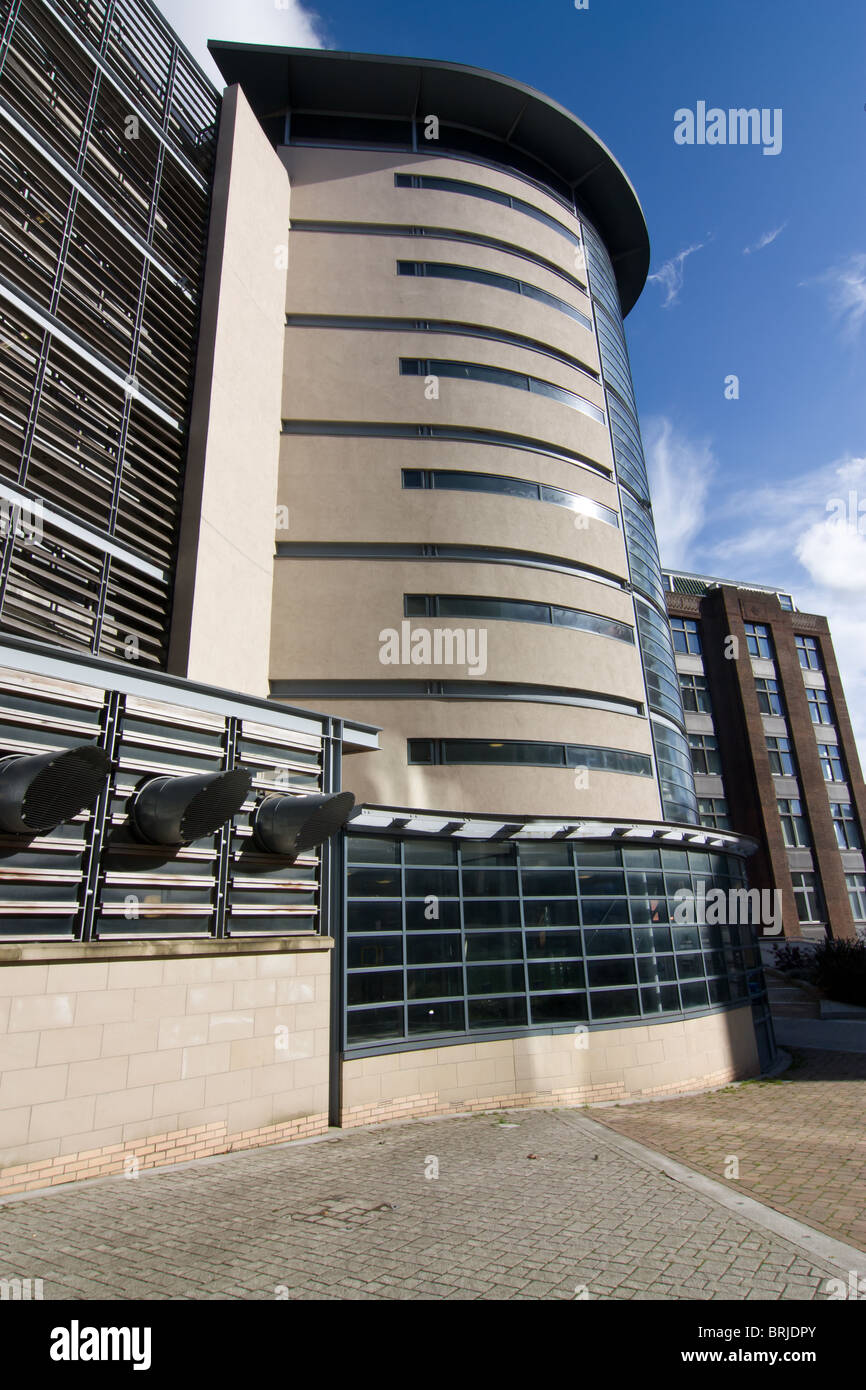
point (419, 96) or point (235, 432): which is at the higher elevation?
point (419, 96)

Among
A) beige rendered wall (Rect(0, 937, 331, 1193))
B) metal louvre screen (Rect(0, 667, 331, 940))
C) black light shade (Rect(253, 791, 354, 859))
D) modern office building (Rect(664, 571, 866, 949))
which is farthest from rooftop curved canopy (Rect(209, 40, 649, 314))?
beige rendered wall (Rect(0, 937, 331, 1193))

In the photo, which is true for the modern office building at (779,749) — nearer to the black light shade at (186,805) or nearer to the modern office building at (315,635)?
the modern office building at (315,635)

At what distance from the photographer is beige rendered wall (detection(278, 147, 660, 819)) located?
17.2m

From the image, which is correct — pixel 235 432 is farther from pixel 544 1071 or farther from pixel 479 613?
pixel 544 1071

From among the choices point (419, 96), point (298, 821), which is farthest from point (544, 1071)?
point (419, 96)

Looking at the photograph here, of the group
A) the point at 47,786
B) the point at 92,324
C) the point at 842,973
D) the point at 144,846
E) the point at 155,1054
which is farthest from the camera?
the point at 842,973

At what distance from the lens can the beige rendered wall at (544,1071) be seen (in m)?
11.5

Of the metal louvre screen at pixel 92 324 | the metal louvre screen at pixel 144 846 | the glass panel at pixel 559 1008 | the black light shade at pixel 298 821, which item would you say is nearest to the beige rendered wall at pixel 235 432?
the metal louvre screen at pixel 92 324

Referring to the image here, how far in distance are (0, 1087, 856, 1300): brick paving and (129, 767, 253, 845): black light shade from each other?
375 cm

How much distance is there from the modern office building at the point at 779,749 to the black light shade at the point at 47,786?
1398 inches

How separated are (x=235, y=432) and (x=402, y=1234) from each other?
49.2ft

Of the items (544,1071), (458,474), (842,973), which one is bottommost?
(544,1071)

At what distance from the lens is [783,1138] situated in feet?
36.2

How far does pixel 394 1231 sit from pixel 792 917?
37.0 meters
